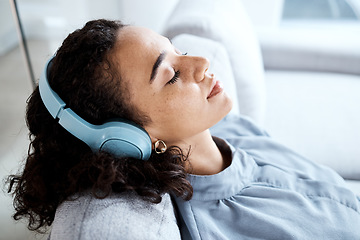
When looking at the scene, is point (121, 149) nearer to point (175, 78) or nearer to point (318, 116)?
point (175, 78)

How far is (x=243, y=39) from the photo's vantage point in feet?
5.57

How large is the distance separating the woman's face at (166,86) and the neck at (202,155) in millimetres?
59

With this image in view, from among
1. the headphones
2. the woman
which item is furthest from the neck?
the headphones

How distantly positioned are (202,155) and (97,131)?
396 millimetres

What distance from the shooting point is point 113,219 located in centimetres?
76

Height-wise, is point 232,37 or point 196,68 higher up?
point 196,68

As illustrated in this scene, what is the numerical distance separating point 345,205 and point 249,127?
472mm

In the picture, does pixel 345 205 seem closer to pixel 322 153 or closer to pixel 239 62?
pixel 322 153

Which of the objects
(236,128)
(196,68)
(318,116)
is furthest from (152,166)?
(318,116)

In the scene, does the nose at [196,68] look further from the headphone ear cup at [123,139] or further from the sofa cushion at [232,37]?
the sofa cushion at [232,37]

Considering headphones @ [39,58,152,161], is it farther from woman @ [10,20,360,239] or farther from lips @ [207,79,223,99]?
lips @ [207,79,223,99]

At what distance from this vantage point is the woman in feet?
2.74

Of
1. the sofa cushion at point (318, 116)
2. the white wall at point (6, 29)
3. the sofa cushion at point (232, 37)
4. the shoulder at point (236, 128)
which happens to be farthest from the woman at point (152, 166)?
the white wall at point (6, 29)

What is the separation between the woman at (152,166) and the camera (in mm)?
835
